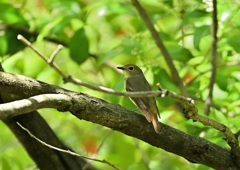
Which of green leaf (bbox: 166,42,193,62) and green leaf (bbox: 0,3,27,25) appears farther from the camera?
green leaf (bbox: 0,3,27,25)

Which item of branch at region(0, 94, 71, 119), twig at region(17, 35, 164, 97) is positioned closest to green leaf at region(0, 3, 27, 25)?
branch at region(0, 94, 71, 119)

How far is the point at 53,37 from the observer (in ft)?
13.2

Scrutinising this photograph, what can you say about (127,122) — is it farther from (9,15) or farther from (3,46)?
(9,15)

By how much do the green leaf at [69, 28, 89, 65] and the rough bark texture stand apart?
100cm

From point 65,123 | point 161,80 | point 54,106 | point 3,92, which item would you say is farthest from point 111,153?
point 54,106

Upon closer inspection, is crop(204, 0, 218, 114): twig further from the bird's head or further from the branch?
the branch

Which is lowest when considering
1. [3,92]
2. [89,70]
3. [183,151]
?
[89,70]

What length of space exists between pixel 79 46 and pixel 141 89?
457 mm

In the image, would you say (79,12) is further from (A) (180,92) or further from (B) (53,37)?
(A) (180,92)

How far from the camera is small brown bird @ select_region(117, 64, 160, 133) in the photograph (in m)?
2.62

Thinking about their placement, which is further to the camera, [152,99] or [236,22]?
[236,22]

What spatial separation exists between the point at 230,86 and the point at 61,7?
1100mm

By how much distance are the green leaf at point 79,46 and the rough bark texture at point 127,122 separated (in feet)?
3.27

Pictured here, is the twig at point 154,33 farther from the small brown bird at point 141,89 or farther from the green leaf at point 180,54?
the small brown bird at point 141,89
